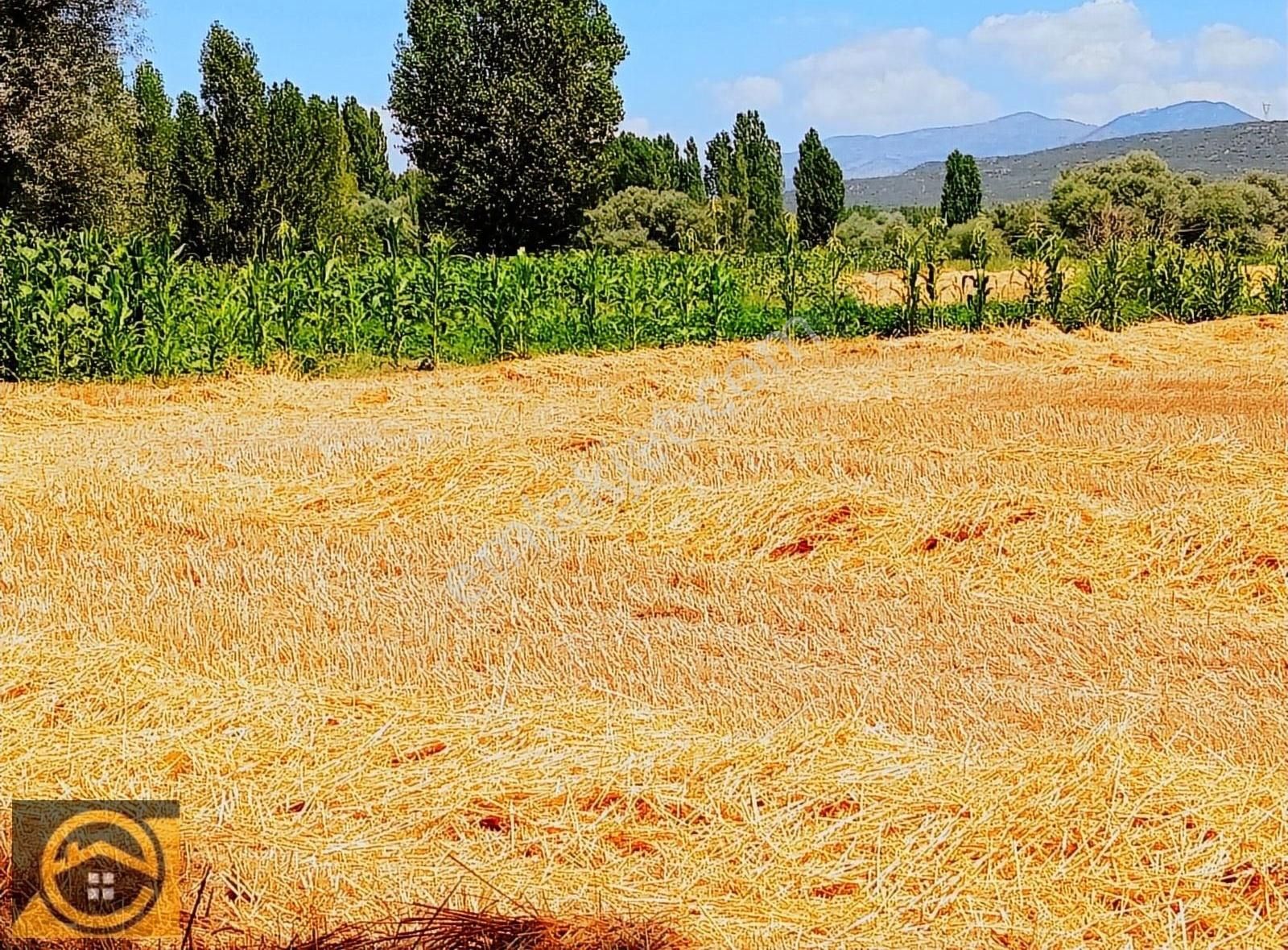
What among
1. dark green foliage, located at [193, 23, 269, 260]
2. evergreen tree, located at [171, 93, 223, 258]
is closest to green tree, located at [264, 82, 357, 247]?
dark green foliage, located at [193, 23, 269, 260]

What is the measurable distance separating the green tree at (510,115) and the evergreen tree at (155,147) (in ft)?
20.9

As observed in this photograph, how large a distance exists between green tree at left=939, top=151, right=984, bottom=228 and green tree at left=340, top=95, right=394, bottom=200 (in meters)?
19.5

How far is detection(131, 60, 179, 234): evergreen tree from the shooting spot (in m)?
28.0

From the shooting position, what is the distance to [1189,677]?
409 cm

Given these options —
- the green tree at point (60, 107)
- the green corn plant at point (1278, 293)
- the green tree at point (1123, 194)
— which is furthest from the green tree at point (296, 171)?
the green corn plant at point (1278, 293)

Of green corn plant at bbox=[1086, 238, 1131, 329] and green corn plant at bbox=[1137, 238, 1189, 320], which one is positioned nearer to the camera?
green corn plant at bbox=[1086, 238, 1131, 329]

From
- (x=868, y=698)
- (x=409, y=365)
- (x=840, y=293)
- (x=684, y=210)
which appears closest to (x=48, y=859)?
(x=868, y=698)

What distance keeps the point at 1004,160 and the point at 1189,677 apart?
4019 inches

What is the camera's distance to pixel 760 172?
45375 mm

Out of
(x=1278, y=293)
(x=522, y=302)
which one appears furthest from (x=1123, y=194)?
(x=522, y=302)

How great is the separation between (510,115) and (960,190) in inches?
739

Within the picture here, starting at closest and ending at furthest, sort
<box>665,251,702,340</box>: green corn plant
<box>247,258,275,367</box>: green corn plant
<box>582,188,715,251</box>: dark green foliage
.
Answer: <box>247,258,275,367</box>: green corn plant < <box>665,251,702,340</box>: green corn plant < <box>582,188,715,251</box>: dark green foliage

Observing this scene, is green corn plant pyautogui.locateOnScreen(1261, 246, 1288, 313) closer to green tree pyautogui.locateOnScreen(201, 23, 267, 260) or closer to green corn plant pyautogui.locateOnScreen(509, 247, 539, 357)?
green corn plant pyautogui.locateOnScreen(509, 247, 539, 357)

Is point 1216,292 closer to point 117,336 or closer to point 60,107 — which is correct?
point 117,336
